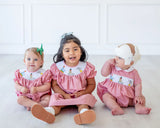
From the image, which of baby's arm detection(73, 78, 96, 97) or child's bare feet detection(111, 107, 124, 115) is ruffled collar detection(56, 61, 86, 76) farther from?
child's bare feet detection(111, 107, 124, 115)

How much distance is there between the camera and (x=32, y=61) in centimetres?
215

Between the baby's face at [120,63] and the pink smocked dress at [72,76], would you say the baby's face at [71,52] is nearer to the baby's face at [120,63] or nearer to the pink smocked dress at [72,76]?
the pink smocked dress at [72,76]

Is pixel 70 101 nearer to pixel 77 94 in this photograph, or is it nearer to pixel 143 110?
pixel 77 94

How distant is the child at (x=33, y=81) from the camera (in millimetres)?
2152

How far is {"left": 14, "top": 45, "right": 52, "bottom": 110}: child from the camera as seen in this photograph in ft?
7.06

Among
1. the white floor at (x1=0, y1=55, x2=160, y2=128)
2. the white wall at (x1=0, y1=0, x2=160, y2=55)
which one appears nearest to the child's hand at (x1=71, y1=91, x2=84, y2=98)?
the white floor at (x1=0, y1=55, x2=160, y2=128)

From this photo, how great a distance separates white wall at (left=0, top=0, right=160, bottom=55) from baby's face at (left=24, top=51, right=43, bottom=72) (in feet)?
10.0

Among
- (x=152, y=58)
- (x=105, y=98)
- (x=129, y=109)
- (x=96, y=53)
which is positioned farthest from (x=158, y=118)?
(x=96, y=53)

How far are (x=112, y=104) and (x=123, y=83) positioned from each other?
0.62 ft

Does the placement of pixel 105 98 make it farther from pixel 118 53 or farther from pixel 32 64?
pixel 32 64

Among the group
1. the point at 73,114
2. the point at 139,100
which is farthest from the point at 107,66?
the point at 73,114

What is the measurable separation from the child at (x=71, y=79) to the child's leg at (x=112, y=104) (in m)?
0.10

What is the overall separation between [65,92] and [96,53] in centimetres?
308

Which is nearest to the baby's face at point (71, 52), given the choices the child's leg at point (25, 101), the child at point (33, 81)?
the child at point (33, 81)
